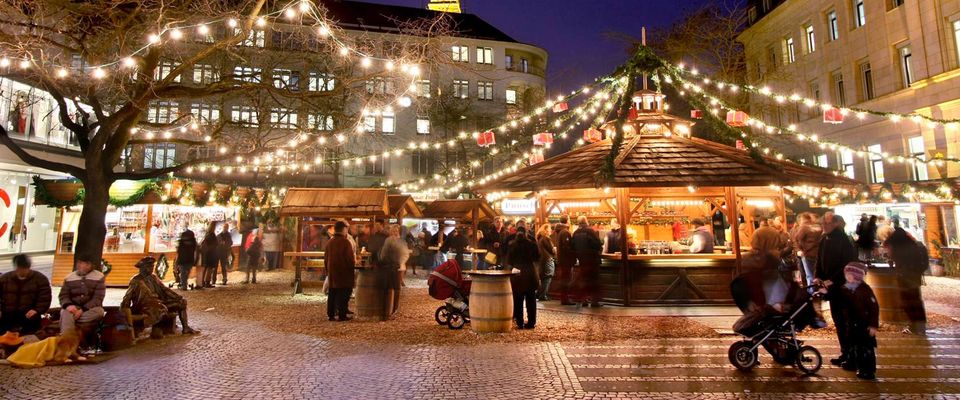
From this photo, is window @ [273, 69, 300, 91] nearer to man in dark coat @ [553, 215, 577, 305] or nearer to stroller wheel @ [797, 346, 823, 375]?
man in dark coat @ [553, 215, 577, 305]

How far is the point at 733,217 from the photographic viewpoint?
10836mm

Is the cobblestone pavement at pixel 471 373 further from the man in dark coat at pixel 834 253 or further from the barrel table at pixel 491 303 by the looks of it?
the man in dark coat at pixel 834 253

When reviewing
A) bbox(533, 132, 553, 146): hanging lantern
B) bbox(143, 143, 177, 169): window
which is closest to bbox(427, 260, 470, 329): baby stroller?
bbox(533, 132, 553, 146): hanging lantern

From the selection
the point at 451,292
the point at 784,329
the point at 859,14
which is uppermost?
the point at 859,14

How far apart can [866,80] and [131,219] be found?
1122 inches

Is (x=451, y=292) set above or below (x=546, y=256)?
A: below

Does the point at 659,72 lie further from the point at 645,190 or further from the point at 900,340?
the point at 900,340

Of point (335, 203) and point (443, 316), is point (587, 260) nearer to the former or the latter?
point (443, 316)

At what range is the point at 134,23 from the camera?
923 centimetres

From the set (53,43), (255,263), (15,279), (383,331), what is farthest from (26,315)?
(255,263)

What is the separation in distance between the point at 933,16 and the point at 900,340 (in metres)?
16.3

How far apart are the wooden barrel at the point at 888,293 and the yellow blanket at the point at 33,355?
12717 mm

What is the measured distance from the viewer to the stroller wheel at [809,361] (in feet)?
18.7

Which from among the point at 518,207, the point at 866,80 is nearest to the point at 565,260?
the point at 518,207
